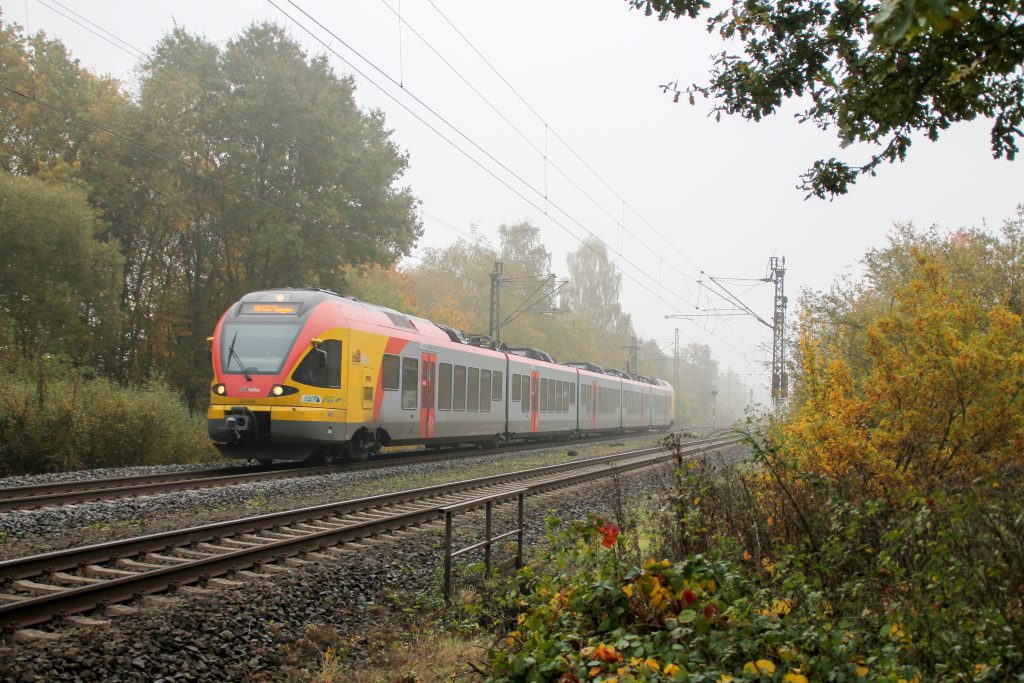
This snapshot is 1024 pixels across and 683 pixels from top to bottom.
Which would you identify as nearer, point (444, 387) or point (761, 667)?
point (761, 667)

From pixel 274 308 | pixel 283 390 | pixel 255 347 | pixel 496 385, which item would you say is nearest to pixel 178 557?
pixel 283 390

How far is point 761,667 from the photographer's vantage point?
3.62 metres

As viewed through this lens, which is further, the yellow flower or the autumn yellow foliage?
the autumn yellow foliage

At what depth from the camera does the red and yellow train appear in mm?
15453

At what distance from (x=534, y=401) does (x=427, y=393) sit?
839cm

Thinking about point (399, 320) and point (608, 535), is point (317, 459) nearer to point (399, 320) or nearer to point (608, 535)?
point (399, 320)

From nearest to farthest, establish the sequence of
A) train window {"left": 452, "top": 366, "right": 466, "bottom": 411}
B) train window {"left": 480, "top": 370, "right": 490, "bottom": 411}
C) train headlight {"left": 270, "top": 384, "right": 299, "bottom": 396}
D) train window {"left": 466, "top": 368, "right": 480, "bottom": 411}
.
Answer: train headlight {"left": 270, "top": 384, "right": 299, "bottom": 396} < train window {"left": 452, "top": 366, "right": 466, "bottom": 411} < train window {"left": 466, "top": 368, "right": 480, "bottom": 411} < train window {"left": 480, "top": 370, "right": 490, "bottom": 411}

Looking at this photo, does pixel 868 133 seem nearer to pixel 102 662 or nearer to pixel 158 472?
pixel 102 662

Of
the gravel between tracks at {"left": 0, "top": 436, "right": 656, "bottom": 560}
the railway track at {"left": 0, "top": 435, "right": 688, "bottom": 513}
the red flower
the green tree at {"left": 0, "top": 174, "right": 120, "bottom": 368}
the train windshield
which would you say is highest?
the green tree at {"left": 0, "top": 174, "right": 120, "bottom": 368}

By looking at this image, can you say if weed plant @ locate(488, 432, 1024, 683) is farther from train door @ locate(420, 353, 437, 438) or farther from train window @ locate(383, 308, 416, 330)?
train door @ locate(420, 353, 437, 438)

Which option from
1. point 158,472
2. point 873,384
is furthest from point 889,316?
point 158,472

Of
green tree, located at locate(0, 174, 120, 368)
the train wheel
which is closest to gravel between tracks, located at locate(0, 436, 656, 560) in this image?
the train wheel

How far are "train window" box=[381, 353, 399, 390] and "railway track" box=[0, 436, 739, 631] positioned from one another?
627 cm

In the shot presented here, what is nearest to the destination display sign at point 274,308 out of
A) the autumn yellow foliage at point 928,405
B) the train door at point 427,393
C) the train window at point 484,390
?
the train door at point 427,393
